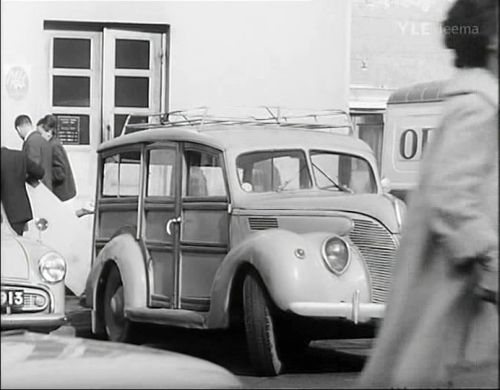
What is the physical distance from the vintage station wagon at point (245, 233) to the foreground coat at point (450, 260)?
4605 mm

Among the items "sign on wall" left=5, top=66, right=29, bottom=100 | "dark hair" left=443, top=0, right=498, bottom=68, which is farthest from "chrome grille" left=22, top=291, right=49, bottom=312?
"sign on wall" left=5, top=66, right=29, bottom=100

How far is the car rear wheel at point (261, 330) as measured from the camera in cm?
826

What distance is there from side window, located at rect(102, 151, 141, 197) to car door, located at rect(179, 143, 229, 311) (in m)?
0.73

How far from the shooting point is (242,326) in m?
8.91

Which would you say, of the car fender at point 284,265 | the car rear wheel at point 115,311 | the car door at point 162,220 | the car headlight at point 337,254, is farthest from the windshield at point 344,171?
the car rear wheel at point 115,311

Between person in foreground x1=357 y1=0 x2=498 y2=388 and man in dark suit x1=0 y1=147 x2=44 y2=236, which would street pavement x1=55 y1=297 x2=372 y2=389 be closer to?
man in dark suit x1=0 y1=147 x2=44 y2=236

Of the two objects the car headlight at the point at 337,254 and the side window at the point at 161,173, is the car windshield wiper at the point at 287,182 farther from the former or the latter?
the car headlight at the point at 337,254

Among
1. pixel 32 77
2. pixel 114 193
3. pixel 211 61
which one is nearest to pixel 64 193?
pixel 32 77

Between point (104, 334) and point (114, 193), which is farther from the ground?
point (114, 193)

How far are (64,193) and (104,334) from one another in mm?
4200

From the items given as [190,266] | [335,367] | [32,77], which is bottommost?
[335,367]

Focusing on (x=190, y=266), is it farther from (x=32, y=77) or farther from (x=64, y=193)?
(x=32, y=77)

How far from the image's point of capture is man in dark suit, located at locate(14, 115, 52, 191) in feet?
46.5

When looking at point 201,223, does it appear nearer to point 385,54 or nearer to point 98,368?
point 98,368
